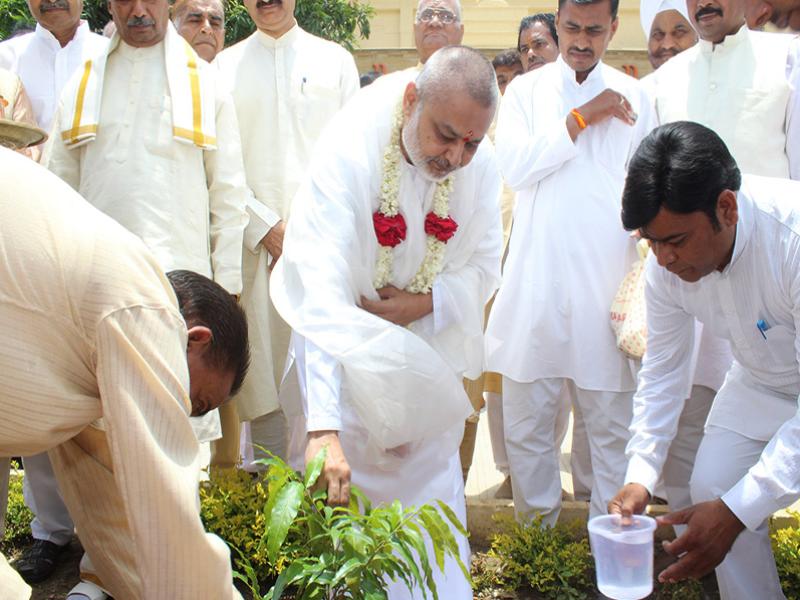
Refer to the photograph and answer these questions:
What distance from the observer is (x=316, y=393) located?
3590 mm

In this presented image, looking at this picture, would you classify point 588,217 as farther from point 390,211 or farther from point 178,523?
point 178,523

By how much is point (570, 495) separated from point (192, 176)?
257 cm

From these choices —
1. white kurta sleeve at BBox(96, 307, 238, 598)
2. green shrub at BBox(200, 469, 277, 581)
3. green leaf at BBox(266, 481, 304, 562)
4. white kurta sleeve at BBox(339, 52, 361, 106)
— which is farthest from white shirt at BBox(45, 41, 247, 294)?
white kurta sleeve at BBox(96, 307, 238, 598)

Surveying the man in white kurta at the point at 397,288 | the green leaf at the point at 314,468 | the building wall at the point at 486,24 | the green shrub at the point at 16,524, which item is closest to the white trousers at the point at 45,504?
the green shrub at the point at 16,524

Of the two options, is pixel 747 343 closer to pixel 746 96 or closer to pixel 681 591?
pixel 681 591

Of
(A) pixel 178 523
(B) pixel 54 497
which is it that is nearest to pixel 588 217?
(B) pixel 54 497

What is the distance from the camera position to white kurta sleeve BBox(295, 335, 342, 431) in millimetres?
3523

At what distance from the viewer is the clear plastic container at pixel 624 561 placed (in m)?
3.23

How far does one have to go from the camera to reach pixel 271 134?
516 cm

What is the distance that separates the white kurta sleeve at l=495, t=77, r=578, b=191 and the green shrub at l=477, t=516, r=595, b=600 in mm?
1616

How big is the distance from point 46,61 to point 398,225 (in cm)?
300

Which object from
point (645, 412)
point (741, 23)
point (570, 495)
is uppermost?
point (741, 23)

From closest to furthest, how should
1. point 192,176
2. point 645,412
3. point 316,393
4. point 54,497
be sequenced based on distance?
point 316,393 → point 645,412 → point 54,497 → point 192,176

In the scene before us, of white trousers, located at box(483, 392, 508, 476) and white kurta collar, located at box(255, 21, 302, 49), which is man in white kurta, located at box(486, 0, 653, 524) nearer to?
white trousers, located at box(483, 392, 508, 476)
